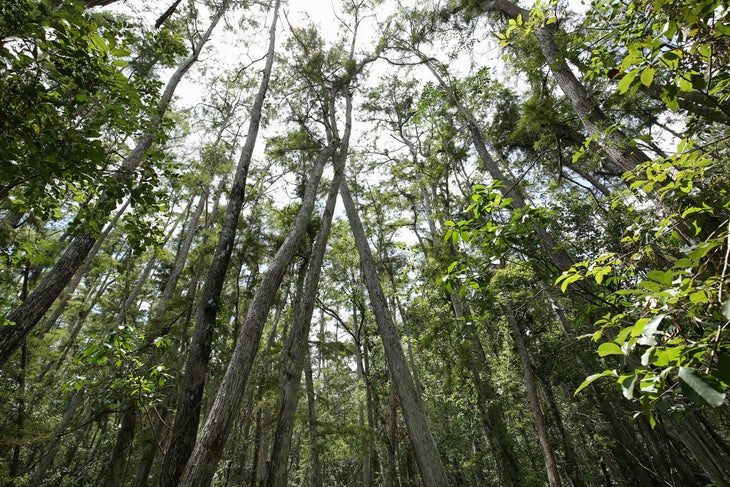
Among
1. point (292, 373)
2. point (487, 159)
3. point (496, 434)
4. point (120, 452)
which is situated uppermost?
point (487, 159)

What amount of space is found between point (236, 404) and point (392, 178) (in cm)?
1177

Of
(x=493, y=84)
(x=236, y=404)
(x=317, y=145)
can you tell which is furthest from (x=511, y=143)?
(x=236, y=404)

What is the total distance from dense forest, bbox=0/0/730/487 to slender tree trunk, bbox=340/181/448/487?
0.11 feet

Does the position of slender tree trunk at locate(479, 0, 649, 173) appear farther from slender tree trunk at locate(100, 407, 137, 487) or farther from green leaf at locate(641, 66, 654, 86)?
slender tree trunk at locate(100, 407, 137, 487)

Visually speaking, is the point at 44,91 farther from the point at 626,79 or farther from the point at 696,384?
the point at 696,384

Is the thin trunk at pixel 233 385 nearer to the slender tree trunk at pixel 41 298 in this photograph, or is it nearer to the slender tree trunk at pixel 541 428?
the slender tree trunk at pixel 41 298

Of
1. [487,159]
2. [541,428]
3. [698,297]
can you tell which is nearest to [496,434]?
[541,428]

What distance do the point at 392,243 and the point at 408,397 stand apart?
378 inches

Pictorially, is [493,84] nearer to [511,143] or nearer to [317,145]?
[511,143]

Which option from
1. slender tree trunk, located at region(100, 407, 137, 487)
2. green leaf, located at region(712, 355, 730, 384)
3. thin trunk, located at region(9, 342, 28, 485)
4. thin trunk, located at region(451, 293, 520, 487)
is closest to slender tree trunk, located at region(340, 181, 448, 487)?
thin trunk, located at region(451, 293, 520, 487)

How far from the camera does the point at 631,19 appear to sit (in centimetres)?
196

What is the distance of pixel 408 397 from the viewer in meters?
4.66

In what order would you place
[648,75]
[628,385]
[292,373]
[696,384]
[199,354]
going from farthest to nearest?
[292,373] < [199,354] < [648,75] < [628,385] < [696,384]

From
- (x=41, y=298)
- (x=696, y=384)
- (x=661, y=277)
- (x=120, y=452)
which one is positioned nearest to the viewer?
(x=696, y=384)
